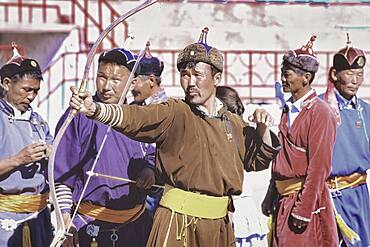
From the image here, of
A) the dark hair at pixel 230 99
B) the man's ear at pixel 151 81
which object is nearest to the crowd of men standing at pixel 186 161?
the man's ear at pixel 151 81

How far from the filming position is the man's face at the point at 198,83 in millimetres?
5898

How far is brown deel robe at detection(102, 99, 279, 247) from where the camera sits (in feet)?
19.0

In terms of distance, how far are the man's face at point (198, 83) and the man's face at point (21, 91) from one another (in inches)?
62.4

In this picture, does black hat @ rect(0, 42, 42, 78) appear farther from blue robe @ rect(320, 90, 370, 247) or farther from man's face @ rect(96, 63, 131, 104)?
blue robe @ rect(320, 90, 370, 247)

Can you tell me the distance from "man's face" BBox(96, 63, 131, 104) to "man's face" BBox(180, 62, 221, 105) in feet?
2.80

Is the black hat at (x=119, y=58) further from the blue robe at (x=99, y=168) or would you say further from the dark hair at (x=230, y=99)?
the dark hair at (x=230, y=99)

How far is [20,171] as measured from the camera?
276 inches

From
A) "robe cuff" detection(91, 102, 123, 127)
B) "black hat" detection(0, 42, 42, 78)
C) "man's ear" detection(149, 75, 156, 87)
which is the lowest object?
"robe cuff" detection(91, 102, 123, 127)

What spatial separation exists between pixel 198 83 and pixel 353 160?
2.27m

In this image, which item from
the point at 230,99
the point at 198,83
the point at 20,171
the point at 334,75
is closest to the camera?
the point at 198,83

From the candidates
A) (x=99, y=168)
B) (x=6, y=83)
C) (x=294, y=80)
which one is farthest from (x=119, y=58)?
(x=294, y=80)

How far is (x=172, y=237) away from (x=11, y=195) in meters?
1.63

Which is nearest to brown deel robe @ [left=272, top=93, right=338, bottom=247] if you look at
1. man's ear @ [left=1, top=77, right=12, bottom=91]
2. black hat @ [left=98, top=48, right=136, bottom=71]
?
black hat @ [left=98, top=48, right=136, bottom=71]

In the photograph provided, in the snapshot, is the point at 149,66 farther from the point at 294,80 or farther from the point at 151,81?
the point at 294,80
